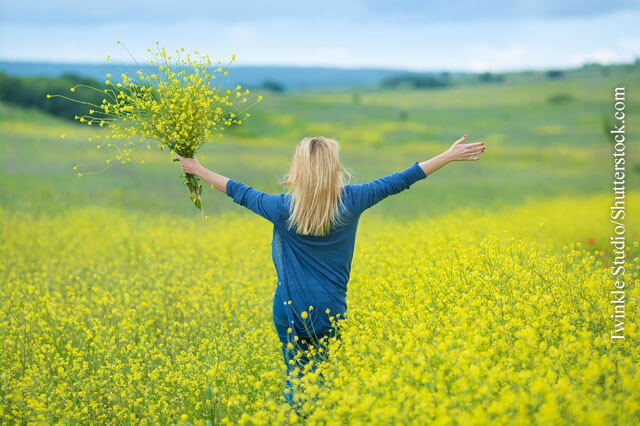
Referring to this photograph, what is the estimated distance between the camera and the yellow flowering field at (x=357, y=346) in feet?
11.8

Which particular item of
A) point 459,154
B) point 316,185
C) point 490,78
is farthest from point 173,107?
point 490,78

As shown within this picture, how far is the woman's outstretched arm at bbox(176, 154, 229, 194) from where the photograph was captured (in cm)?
509

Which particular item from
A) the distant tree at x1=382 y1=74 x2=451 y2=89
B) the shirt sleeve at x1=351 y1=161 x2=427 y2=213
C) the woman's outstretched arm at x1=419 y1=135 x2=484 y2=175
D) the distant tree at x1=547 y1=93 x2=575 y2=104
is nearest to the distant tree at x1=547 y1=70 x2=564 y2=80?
the distant tree at x1=382 y1=74 x2=451 y2=89

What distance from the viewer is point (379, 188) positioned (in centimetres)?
478

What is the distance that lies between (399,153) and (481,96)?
41517 millimetres

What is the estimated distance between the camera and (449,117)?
60906 mm

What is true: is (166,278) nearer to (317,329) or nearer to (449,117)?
(317,329)

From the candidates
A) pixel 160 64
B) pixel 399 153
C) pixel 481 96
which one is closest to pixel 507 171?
pixel 399 153

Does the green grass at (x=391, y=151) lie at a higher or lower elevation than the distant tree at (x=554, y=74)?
lower

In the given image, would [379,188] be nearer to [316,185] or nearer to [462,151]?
[316,185]

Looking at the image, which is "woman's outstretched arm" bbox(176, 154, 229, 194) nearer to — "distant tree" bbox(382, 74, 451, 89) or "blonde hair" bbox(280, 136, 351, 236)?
"blonde hair" bbox(280, 136, 351, 236)

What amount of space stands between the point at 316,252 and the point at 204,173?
4.24 ft

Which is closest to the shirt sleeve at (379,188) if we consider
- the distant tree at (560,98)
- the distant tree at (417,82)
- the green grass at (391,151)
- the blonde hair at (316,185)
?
the blonde hair at (316,185)

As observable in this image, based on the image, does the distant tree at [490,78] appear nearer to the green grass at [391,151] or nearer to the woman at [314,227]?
the green grass at [391,151]
